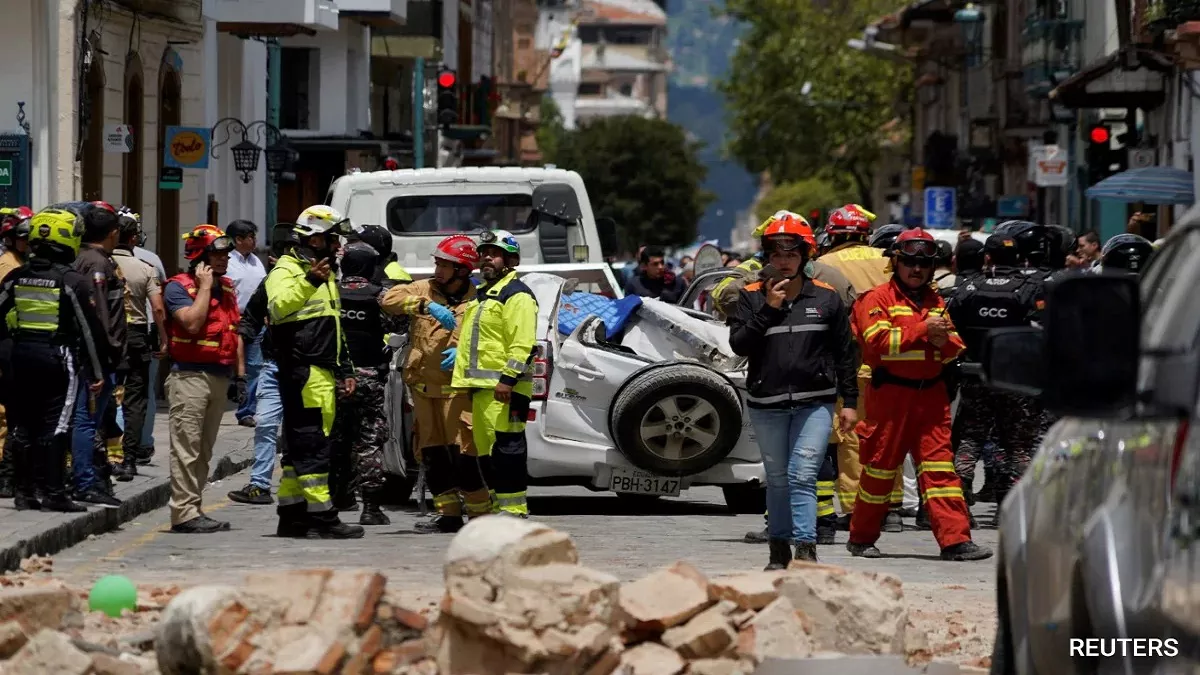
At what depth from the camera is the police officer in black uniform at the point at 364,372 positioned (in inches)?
577

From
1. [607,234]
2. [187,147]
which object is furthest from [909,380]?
[187,147]

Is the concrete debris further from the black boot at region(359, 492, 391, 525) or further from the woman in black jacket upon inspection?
the black boot at region(359, 492, 391, 525)

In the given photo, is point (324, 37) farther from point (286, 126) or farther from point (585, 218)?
point (585, 218)

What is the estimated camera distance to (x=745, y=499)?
16281 mm

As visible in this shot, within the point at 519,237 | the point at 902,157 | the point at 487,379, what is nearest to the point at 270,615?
the point at 487,379

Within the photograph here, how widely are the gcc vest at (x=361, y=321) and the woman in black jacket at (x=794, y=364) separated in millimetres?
3182

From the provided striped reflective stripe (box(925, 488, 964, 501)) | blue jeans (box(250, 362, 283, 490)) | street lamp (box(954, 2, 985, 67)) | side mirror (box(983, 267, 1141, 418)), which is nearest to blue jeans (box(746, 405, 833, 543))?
striped reflective stripe (box(925, 488, 964, 501))

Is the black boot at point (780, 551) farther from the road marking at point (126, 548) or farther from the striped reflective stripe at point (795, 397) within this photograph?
the road marking at point (126, 548)

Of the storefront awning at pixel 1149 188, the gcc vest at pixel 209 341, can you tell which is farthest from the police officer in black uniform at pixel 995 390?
the storefront awning at pixel 1149 188

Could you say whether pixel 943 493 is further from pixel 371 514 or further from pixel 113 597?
pixel 113 597

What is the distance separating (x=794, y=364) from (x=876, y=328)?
614mm

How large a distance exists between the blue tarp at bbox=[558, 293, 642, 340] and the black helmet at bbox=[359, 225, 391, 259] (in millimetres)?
1177

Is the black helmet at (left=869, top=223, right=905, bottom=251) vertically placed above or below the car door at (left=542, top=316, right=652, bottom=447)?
above

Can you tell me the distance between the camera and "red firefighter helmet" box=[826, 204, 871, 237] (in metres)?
15.0
